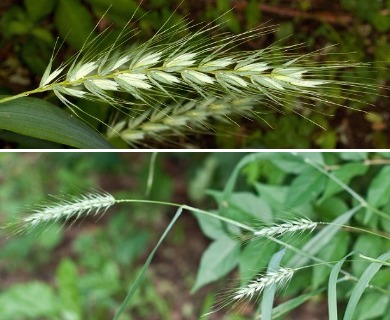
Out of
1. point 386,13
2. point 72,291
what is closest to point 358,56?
point 386,13

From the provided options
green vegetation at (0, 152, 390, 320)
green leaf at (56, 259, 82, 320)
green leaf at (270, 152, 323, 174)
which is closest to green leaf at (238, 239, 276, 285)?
green vegetation at (0, 152, 390, 320)

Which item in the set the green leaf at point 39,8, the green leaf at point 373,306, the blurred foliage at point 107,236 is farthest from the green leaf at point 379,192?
the green leaf at point 39,8

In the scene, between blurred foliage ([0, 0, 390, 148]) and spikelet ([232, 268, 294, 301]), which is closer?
spikelet ([232, 268, 294, 301])

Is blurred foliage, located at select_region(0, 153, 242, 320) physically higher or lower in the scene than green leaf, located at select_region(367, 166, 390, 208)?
lower

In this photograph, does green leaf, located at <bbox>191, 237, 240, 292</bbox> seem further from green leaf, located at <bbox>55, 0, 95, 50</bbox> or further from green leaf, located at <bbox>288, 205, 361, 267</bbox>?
green leaf, located at <bbox>55, 0, 95, 50</bbox>

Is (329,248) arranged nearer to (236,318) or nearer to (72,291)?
(236,318)

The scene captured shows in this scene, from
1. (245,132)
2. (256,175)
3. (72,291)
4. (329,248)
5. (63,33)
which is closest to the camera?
(329,248)
